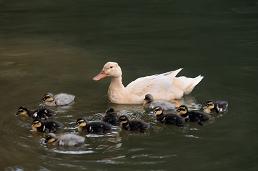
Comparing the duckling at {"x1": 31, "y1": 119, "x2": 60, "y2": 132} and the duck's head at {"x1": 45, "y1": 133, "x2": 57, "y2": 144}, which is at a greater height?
the duckling at {"x1": 31, "y1": 119, "x2": 60, "y2": 132}

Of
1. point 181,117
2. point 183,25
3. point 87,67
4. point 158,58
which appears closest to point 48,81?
point 87,67

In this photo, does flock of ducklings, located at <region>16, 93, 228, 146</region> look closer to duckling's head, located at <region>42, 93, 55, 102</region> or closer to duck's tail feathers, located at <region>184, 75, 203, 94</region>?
duckling's head, located at <region>42, 93, 55, 102</region>

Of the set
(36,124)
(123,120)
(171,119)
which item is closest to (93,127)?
(123,120)

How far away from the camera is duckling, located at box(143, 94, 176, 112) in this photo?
31.7ft

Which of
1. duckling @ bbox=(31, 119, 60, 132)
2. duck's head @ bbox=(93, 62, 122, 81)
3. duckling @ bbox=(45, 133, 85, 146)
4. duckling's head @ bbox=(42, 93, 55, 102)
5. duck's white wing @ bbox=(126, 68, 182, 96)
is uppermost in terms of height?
duck's head @ bbox=(93, 62, 122, 81)

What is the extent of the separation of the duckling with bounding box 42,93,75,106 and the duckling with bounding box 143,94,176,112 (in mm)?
1108

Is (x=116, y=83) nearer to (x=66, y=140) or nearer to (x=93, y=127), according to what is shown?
(x=93, y=127)

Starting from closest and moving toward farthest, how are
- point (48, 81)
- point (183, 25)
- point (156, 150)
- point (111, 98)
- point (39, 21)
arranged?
point (156, 150)
point (111, 98)
point (48, 81)
point (183, 25)
point (39, 21)

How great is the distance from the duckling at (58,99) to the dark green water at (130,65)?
129mm

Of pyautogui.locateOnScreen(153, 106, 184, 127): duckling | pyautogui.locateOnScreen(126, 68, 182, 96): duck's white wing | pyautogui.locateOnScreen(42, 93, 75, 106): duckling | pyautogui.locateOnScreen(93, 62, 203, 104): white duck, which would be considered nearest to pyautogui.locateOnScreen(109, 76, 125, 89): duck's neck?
pyautogui.locateOnScreen(93, 62, 203, 104): white duck

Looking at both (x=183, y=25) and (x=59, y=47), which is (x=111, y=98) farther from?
(x=183, y=25)

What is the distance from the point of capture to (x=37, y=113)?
9.30 m

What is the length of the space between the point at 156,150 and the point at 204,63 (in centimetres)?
472

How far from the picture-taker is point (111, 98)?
34.1ft
